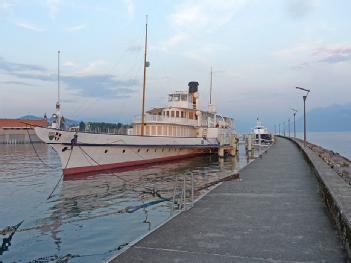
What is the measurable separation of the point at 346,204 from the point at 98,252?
5.96 meters

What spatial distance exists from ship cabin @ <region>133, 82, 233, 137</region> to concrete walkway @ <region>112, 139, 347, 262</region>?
2427cm

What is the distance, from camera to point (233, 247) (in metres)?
6.56

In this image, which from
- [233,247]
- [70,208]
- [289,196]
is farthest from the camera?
[70,208]

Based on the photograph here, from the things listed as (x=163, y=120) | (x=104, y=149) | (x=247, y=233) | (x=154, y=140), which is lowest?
(x=247, y=233)

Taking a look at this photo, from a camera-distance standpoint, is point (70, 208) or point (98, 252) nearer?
point (98, 252)

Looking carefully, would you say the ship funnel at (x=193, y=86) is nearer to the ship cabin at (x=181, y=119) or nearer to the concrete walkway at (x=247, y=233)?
the ship cabin at (x=181, y=119)

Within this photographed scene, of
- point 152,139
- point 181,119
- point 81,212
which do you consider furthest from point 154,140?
point 81,212

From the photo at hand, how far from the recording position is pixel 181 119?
126ft

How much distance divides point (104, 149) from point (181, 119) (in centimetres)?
1294

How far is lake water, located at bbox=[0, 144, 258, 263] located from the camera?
933 centimetres

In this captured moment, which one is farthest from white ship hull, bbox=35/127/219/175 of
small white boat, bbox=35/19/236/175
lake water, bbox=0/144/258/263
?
lake water, bbox=0/144/258/263

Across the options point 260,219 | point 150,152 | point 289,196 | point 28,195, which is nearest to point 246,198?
point 289,196

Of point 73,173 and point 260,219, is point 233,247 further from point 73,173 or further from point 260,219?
point 73,173

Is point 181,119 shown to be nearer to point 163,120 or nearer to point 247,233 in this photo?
point 163,120
